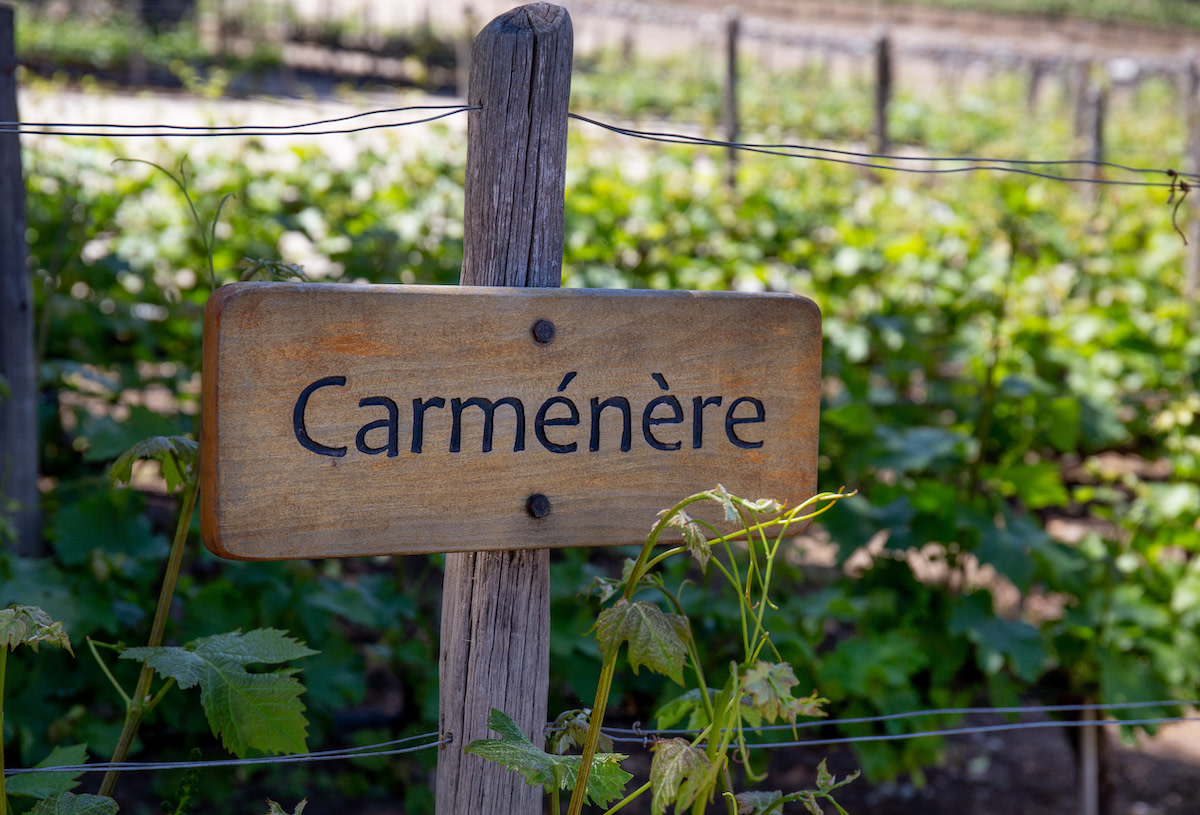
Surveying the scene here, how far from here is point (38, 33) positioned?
15.9 meters

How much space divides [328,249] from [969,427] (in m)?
2.25

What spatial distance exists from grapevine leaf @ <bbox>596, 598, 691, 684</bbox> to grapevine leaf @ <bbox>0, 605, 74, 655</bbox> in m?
0.51

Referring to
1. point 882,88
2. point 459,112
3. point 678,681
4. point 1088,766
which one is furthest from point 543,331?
point 882,88

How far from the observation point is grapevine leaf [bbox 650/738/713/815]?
1.02 m

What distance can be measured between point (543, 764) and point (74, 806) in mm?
497

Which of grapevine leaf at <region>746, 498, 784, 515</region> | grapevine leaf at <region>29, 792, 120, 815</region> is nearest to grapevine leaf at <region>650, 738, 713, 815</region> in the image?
grapevine leaf at <region>746, 498, 784, 515</region>

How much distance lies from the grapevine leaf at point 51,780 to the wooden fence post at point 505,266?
44 centimetres

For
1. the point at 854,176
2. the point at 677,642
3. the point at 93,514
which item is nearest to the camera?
the point at 677,642

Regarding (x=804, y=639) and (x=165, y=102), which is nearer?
(x=804, y=639)

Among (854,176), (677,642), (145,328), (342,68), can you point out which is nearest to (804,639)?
(677,642)

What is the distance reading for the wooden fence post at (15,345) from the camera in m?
2.17

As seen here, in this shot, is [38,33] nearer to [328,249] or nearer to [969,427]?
[328,249]

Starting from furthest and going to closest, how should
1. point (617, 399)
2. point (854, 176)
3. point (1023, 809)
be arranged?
1. point (854, 176)
2. point (1023, 809)
3. point (617, 399)

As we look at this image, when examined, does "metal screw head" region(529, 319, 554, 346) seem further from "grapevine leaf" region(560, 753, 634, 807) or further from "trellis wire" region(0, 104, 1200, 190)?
"grapevine leaf" region(560, 753, 634, 807)
